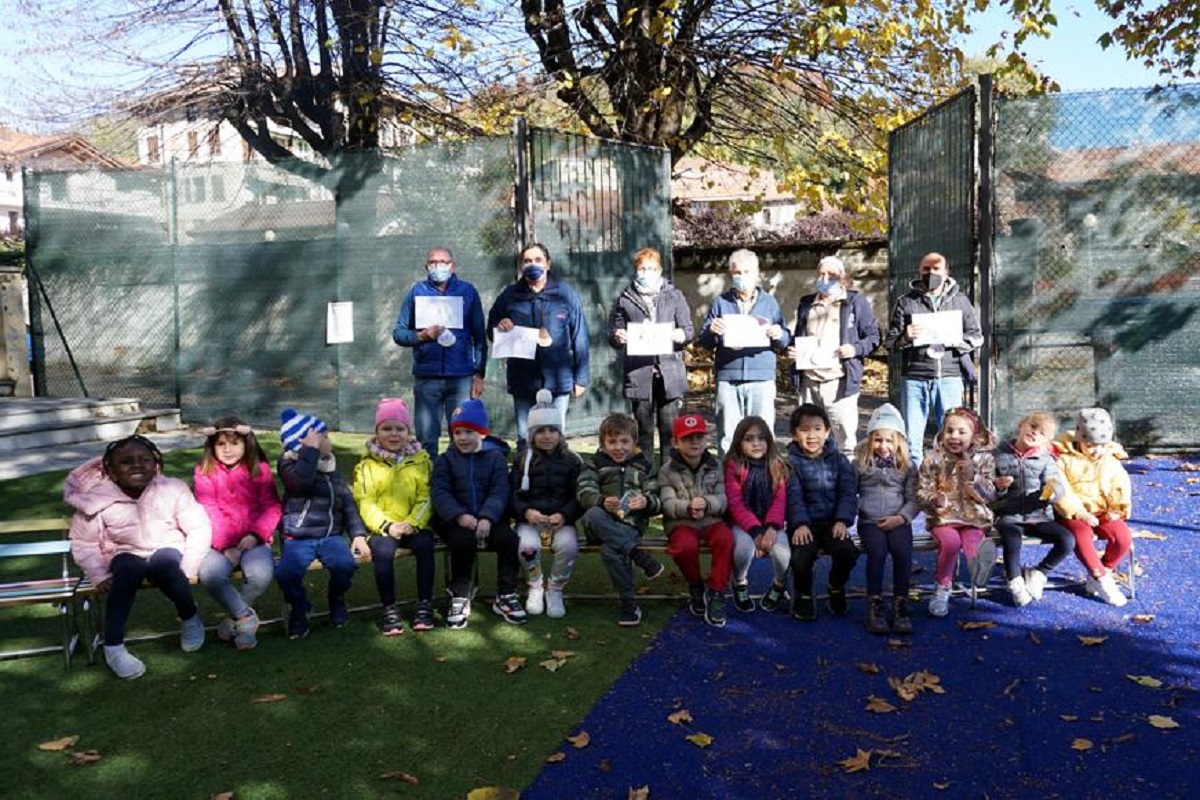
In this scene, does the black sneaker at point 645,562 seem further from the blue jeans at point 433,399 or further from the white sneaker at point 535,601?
the blue jeans at point 433,399

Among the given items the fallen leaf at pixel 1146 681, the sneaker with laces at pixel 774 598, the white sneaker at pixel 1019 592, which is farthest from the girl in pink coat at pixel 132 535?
the fallen leaf at pixel 1146 681

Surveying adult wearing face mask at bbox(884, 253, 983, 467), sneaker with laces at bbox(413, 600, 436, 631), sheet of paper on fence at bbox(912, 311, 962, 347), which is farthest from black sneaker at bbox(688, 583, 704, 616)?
sheet of paper on fence at bbox(912, 311, 962, 347)

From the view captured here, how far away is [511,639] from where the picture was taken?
583 cm

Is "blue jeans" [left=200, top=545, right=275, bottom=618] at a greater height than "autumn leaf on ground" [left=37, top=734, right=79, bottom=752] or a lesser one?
greater

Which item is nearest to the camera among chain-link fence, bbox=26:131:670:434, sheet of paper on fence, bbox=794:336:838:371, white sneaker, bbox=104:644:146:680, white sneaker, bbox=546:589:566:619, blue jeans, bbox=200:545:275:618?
white sneaker, bbox=104:644:146:680

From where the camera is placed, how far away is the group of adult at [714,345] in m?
8.27

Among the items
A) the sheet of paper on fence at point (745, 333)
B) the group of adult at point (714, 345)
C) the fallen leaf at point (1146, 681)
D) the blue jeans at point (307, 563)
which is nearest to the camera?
the fallen leaf at point (1146, 681)

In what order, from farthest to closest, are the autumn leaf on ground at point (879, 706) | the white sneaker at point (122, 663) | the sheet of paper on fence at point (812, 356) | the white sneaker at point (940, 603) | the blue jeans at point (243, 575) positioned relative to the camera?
the sheet of paper on fence at point (812, 356)
the white sneaker at point (940, 603)
the blue jeans at point (243, 575)
the white sneaker at point (122, 663)
the autumn leaf on ground at point (879, 706)

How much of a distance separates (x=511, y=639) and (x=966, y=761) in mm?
2416

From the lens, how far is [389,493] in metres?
6.26

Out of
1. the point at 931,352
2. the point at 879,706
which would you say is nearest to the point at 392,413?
the point at 879,706

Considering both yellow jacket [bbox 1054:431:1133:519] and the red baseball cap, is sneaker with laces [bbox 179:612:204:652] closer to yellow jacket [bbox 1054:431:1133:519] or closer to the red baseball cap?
the red baseball cap

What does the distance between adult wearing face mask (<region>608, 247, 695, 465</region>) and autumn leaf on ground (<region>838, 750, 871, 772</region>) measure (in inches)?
166

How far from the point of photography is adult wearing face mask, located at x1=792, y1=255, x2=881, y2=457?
8.38 metres
